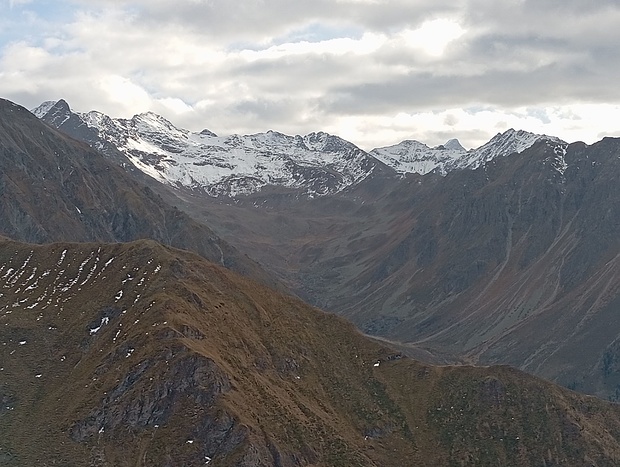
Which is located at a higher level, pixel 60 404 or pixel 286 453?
pixel 60 404

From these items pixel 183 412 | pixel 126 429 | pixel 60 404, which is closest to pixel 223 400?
pixel 183 412

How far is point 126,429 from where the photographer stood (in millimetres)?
190375

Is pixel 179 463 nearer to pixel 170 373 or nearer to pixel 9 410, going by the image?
pixel 170 373

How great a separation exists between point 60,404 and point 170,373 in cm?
2719

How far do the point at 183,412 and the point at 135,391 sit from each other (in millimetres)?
13094

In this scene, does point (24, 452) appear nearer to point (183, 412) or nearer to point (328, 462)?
point (183, 412)

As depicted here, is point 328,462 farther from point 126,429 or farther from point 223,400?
point 126,429

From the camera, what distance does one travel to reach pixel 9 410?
19525 centimetres

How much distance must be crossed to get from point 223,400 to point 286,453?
19.5m

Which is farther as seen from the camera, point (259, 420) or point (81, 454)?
point (259, 420)

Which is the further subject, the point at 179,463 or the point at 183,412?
the point at 183,412

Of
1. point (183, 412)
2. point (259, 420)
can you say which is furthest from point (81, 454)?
point (259, 420)

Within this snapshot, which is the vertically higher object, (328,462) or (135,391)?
(135,391)

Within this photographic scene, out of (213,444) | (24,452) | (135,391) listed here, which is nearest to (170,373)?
(135,391)
